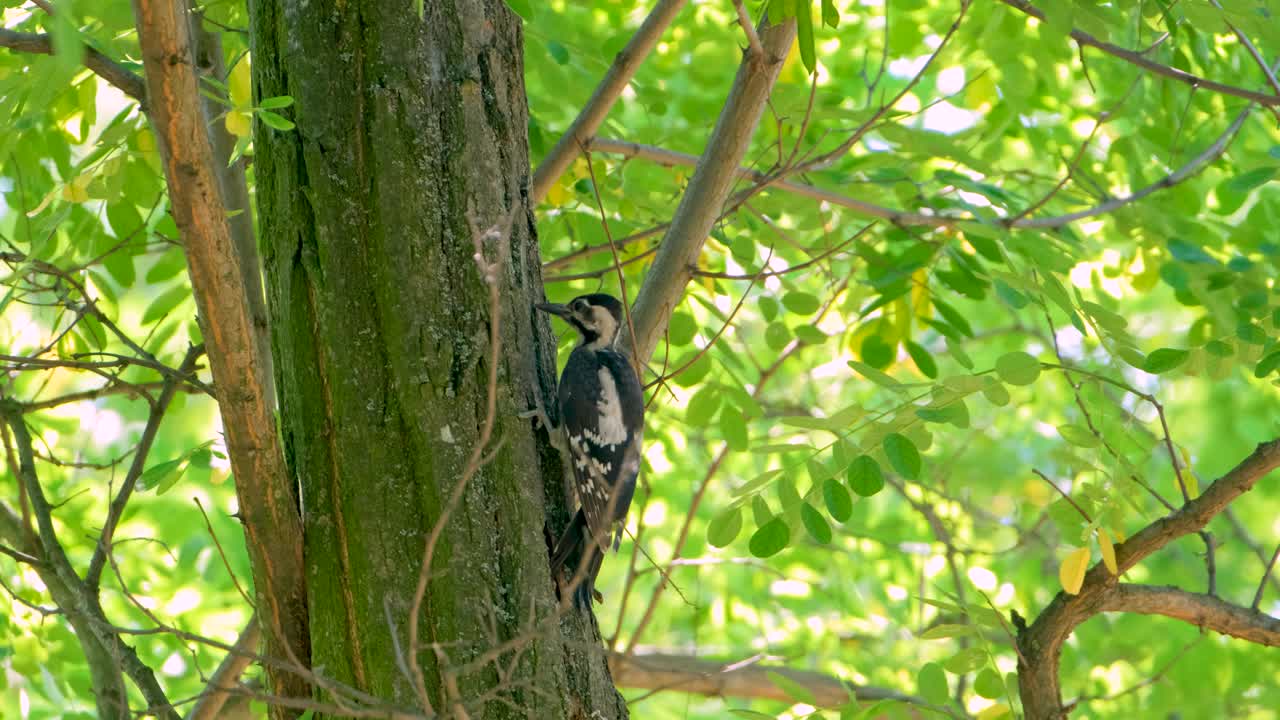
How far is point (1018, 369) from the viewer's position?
317cm

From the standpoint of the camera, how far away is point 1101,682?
5535 millimetres

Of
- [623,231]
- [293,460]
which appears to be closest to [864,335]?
[623,231]

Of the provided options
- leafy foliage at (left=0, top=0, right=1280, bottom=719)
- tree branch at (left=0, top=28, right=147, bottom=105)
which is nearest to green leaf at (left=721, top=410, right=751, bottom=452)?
leafy foliage at (left=0, top=0, right=1280, bottom=719)

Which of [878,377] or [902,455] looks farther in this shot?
[878,377]

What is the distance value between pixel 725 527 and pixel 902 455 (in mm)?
565

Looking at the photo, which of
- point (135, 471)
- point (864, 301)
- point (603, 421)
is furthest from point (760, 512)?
point (864, 301)

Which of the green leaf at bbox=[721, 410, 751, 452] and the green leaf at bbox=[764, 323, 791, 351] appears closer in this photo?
the green leaf at bbox=[721, 410, 751, 452]

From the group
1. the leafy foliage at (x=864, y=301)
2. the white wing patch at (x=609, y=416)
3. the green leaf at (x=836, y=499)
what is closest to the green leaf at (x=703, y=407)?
the leafy foliage at (x=864, y=301)

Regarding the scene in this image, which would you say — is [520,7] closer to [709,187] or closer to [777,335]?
[709,187]

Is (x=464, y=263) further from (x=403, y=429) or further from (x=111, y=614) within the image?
(x=111, y=614)

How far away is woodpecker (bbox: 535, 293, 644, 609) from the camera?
298 centimetres

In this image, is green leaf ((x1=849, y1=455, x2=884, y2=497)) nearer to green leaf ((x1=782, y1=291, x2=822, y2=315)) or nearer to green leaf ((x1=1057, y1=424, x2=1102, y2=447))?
green leaf ((x1=1057, y1=424, x2=1102, y2=447))

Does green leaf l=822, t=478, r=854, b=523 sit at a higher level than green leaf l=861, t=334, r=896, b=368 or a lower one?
lower

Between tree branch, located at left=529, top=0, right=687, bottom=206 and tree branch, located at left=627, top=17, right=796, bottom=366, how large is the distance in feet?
0.96
